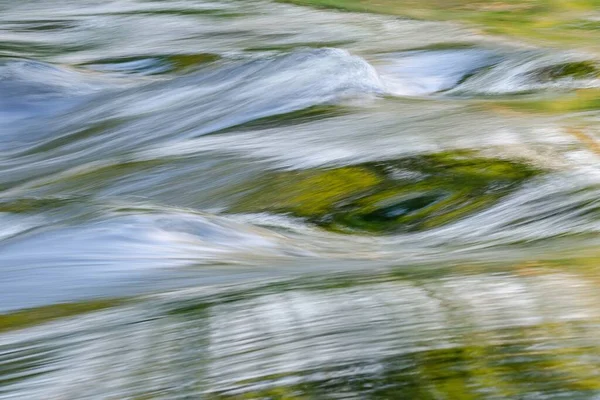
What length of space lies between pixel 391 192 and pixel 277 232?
55 cm

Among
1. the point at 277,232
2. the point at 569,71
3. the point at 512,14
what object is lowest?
the point at 277,232

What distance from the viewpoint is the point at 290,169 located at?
3961 mm

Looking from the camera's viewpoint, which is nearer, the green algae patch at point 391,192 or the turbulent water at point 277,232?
the turbulent water at point 277,232

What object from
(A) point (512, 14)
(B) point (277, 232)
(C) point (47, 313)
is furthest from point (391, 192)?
(A) point (512, 14)

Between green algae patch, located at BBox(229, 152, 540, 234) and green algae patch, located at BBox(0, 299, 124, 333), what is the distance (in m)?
1.18

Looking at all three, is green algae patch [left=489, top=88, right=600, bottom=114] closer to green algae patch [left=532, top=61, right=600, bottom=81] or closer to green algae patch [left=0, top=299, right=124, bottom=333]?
green algae patch [left=532, top=61, right=600, bottom=81]

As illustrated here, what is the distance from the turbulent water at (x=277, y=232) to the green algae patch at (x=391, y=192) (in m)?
0.06

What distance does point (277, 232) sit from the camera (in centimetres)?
332

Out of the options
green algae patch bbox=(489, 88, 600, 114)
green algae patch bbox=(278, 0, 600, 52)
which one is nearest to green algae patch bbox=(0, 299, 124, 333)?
green algae patch bbox=(489, 88, 600, 114)

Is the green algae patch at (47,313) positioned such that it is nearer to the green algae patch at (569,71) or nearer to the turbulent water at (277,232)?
the turbulent water at (277,232)

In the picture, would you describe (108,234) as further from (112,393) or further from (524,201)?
Result: (524,201)

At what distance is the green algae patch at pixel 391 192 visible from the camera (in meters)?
3.50

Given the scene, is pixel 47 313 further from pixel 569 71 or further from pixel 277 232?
pixel 569 71

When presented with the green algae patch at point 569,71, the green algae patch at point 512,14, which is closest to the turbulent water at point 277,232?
the green algae patch at point 569,71
